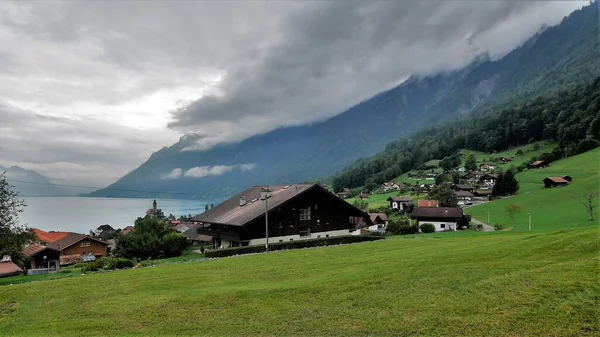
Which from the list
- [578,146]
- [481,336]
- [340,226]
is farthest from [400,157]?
[481,336]

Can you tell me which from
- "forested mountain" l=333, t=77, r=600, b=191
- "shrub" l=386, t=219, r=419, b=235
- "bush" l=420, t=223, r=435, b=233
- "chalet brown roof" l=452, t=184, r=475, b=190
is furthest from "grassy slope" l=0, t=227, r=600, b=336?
"forested mountain" l=333, t=77, r=600, b=191

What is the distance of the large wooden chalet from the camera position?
3794 cm

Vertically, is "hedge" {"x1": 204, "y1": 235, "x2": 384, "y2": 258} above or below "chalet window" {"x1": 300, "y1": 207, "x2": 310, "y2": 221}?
below

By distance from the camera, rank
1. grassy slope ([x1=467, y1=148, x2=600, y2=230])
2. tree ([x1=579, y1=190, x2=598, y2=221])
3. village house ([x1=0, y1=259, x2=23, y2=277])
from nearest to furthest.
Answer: village house ([x1=0, y1=259, x2=23, y2=277]) < tree ([x1=579, y1=190, x2=598, y2=221]) < grassy slope ([x1=467, y1=148, x2=600, y2=230])

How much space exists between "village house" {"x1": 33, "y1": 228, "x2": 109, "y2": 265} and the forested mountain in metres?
118

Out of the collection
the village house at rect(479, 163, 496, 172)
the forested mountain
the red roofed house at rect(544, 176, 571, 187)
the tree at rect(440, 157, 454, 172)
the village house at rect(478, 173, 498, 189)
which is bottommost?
the red roofed house at rect(544, 176, 571, 187)

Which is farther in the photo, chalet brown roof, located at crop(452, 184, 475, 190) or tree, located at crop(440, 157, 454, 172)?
tree, located at crop(440, 157, 454, 172)

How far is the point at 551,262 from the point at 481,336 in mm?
5174

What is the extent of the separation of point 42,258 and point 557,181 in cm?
9457

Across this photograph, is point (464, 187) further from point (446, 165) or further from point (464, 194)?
point (446, 165)

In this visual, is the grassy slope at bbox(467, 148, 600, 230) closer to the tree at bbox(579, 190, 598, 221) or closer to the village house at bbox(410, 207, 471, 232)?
the tree at bbox(579, 190, 598, 221)

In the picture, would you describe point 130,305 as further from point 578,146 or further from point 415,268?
point 578,146

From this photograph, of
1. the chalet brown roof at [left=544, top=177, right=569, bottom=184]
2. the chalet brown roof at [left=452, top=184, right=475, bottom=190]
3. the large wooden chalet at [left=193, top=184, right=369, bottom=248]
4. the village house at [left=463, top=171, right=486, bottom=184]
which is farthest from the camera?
the village house at [left=463, top=171, right=486, bottom=184]

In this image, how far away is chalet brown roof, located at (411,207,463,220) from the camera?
69.1 m
